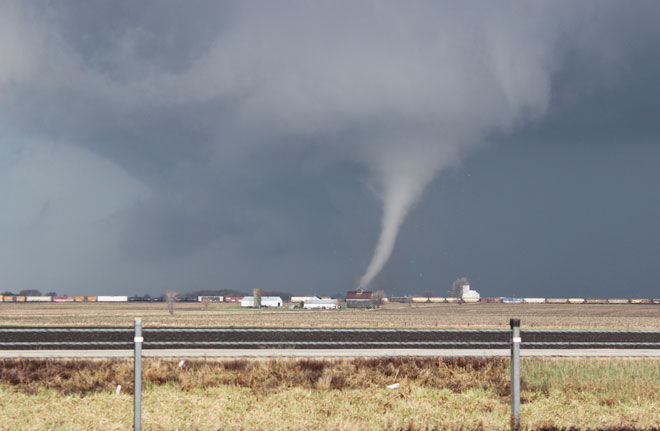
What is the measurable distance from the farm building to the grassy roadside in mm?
148487

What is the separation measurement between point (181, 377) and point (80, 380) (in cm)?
237

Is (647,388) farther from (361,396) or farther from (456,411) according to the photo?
(361,396)

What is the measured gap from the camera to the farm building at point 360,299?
16562cm

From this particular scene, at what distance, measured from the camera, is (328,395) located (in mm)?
13234

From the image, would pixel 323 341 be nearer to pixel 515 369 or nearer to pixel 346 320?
pixel 515 369

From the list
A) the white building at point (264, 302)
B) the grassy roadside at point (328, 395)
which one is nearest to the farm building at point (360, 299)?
the white building at point (264, 302)

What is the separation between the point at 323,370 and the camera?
16.6 metres

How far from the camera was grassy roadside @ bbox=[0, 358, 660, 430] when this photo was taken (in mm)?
10844

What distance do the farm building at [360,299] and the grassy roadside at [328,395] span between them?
148 metres

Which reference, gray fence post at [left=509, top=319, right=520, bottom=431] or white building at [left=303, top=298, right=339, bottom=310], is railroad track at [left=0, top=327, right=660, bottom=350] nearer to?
gray fence post at [left=509, top=319, right=520, bottom=431]

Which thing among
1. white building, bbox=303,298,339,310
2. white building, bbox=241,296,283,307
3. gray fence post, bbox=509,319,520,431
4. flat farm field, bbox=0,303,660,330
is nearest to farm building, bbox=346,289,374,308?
white building, bbox=303,298,339,310

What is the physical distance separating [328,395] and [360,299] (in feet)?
509

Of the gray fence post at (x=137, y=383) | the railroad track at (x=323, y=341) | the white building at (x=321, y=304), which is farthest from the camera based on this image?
the white building at (x=321, y=304)

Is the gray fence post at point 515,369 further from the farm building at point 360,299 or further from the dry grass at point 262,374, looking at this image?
the farm building at point 360,299
